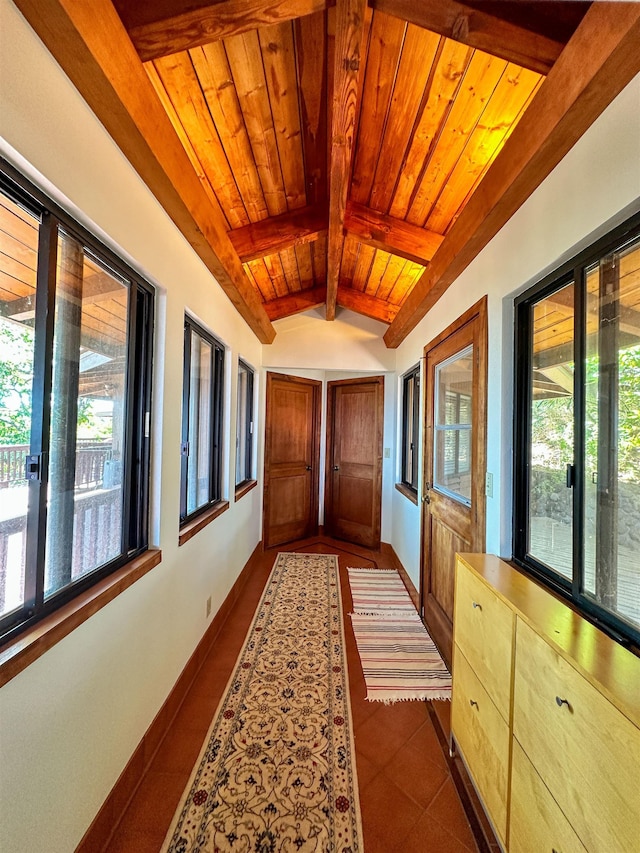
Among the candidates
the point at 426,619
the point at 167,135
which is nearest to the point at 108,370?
the point at 167,135

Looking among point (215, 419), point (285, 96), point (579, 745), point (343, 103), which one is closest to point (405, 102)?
point (343, 103)

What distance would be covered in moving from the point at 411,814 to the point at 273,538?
2.91m

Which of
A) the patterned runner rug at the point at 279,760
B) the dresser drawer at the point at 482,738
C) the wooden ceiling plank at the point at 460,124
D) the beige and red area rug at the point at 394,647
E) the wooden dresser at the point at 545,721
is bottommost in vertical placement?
the beige and red area rug at the point at 394,647

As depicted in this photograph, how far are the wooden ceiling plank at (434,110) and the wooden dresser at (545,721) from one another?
186 centimetres

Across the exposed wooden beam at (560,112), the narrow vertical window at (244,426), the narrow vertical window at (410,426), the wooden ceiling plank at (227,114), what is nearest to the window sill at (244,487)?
the narrow vertical window at (244,426)

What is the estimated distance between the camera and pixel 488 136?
1499mm

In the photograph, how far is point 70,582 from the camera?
3.60 ft

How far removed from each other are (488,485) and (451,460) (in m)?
0.63

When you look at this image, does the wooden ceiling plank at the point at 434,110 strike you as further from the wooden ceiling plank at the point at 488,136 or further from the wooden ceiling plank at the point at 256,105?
the wooden ceiling plank at the point at 256,105

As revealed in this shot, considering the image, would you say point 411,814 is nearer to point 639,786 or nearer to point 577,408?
point 639,786

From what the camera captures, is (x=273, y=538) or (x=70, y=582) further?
(x=273, y=538)

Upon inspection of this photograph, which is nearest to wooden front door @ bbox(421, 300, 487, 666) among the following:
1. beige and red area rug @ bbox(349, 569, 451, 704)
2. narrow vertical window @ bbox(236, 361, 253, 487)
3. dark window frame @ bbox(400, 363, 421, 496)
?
beige and red area rug @ bbox(349, 569, 451, 704)

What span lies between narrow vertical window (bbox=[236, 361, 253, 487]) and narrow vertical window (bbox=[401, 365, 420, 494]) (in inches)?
65.6

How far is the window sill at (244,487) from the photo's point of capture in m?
2.98
